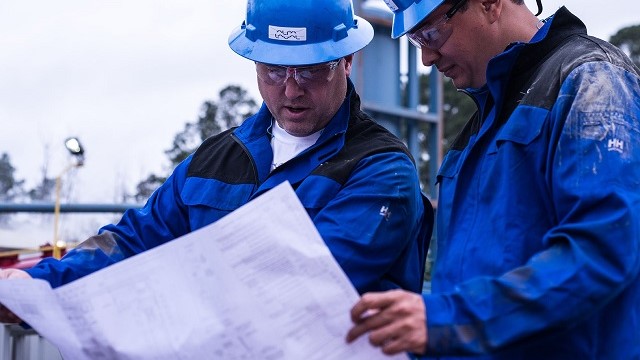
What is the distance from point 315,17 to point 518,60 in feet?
2.82

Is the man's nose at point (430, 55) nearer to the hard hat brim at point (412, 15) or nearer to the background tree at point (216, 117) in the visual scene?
the hard hat brim at point (412, 15)

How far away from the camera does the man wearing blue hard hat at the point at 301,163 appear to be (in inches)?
101

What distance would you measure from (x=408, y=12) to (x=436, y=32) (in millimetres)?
95

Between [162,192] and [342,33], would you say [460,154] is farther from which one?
[162,192]

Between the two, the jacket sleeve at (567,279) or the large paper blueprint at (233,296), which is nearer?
the jacket sleeve at (567,279)

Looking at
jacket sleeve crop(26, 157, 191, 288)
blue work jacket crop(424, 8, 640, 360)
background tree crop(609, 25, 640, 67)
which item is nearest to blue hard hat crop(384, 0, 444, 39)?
blue work jacket crop(424, 8, 640, 360)

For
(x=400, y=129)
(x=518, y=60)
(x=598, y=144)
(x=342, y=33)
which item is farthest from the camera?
(x=400, y=129)

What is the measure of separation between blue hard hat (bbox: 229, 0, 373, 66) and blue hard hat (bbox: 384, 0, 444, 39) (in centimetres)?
48

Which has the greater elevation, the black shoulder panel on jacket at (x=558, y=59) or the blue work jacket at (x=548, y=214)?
the black shoulder panel on jacket at (x=558, y=59)

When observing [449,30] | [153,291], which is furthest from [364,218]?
[153,291]

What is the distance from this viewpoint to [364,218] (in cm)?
245

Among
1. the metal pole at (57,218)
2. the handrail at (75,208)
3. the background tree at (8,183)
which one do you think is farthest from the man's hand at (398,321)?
the background tree at (8,183)

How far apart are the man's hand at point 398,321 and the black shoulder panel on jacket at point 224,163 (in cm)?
123

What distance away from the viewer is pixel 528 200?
1.95 meters
